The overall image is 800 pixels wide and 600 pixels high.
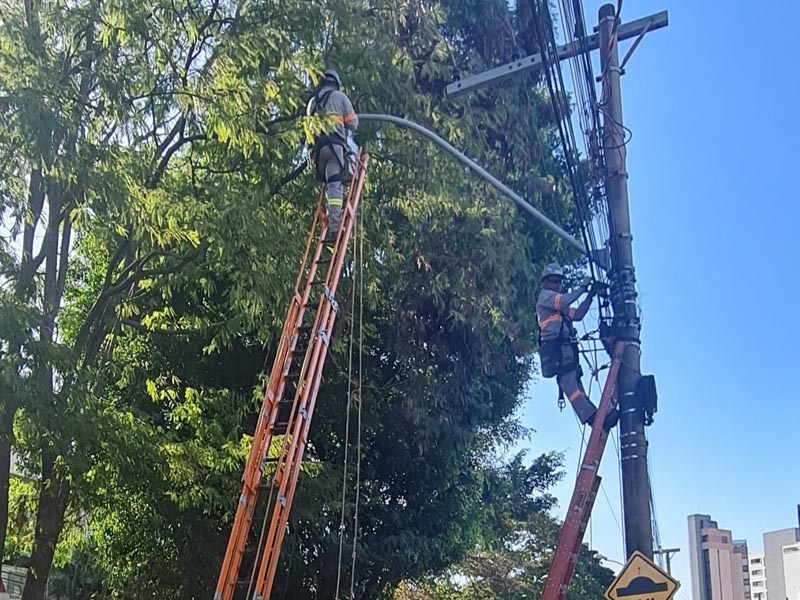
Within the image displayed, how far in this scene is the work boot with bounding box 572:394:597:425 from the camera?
8.44 metres

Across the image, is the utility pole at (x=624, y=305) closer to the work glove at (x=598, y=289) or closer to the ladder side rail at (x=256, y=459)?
the work glove at (x=598, y=289)

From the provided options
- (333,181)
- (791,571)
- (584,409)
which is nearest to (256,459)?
(333,181)

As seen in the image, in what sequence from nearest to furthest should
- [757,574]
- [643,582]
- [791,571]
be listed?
[643,582], [791,571], [757,574]

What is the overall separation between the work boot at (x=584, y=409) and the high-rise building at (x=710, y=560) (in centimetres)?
596

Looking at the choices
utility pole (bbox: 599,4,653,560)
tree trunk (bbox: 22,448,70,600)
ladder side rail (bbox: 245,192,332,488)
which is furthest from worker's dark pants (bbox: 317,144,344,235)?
tree trunk (bbox: 22,448,70,600)

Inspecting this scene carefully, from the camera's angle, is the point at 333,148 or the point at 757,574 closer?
the point at 333,148

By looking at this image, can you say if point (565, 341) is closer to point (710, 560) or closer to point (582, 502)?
point (582, 502)

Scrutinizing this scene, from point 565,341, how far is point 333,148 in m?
2.86

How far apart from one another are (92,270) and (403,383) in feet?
16.3

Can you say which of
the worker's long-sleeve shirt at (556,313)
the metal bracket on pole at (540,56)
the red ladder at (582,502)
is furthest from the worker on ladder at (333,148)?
the red ladder at (582,502)

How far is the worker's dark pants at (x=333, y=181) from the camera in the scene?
7.80 metres

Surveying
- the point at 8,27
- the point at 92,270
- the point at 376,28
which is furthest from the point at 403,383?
the point at 8,27

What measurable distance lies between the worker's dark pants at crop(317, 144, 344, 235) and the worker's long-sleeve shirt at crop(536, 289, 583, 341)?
2.28 metres

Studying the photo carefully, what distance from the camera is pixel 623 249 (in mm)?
8445
